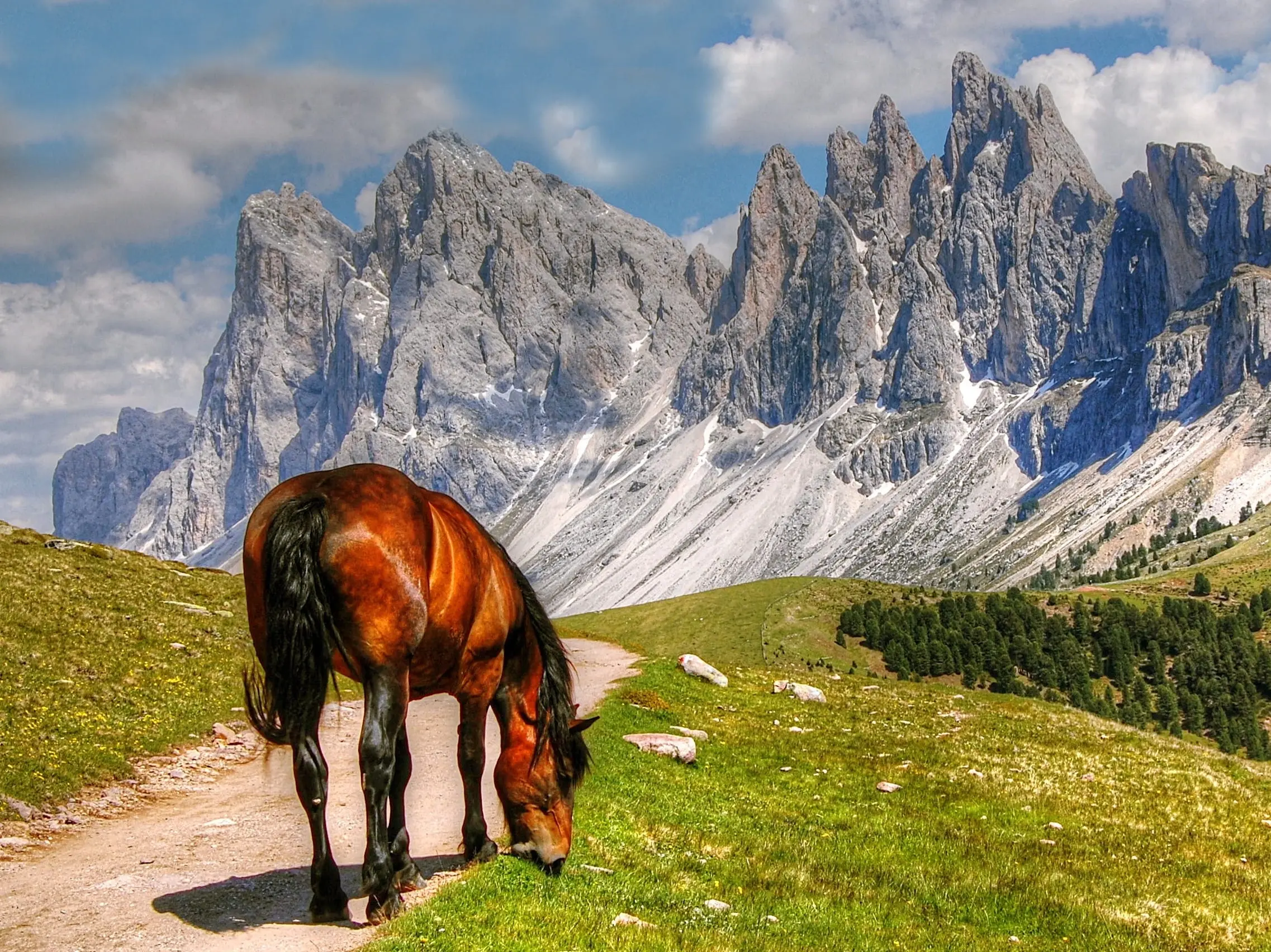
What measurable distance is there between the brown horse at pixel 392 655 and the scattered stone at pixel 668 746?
11.7 meters

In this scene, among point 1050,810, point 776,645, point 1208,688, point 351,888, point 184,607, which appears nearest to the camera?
point 351,888

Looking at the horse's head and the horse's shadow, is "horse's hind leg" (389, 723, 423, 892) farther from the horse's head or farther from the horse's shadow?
the horse's head

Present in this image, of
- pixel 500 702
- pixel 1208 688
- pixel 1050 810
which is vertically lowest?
Answer: pixel 1208 688

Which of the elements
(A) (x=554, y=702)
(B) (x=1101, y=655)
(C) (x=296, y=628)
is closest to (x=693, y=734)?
(A) (x=554, y=702)

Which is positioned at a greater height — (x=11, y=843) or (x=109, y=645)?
(x=109, y=645)

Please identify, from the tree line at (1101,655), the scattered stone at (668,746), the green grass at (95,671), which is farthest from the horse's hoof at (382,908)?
the tree line at (1101,655)

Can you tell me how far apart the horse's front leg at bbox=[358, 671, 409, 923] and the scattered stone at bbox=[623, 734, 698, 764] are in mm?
13896

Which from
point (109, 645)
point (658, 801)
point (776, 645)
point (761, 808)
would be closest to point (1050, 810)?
point (761, 808)

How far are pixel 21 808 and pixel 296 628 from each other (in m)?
10.0

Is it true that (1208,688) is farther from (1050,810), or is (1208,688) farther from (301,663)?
(301,663)

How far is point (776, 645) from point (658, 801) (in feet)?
298

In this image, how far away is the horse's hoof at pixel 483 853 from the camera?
14.8m

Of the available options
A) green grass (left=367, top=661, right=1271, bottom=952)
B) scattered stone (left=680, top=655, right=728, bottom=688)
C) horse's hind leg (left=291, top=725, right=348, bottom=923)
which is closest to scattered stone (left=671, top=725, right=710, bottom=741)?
green grass (left=367, top=661, right=1271, bottom=952)

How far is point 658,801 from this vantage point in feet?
69.3
